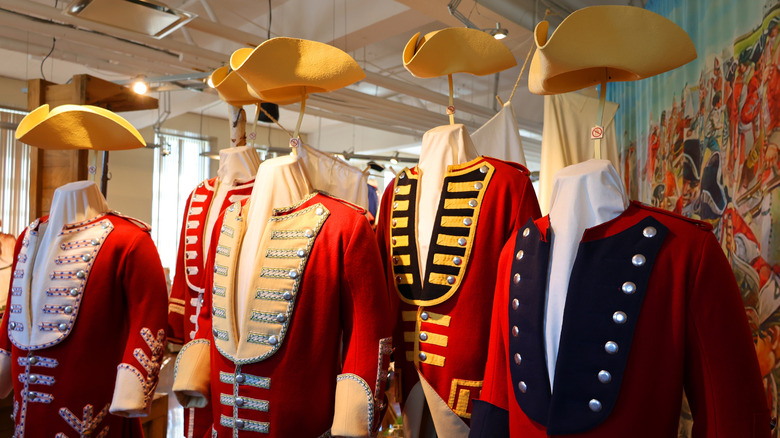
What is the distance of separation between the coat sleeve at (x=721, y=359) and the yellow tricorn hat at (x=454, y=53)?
1.14 m

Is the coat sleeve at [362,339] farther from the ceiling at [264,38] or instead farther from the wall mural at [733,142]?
the ceiling at [264,38]

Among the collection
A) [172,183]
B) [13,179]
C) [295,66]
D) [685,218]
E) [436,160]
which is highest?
[172,183]

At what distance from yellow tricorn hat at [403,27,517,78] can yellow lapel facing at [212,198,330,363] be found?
0.68 meters

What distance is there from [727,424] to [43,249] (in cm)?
250

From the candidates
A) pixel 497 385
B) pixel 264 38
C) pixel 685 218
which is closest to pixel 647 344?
pixel 685 218

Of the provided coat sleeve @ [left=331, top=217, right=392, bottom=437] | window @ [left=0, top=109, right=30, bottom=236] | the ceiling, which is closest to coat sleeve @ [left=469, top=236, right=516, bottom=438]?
coat sleeve @ [left=331, top=217, right=392, bottom=437]

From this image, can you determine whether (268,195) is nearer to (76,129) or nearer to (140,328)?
(140,328)

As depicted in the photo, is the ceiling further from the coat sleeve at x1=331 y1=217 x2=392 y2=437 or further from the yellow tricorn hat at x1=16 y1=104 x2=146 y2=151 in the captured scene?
the coat sleeve at x1=331 y1=217 x2=392 y2=437

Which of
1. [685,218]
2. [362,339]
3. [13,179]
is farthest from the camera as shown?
[13,179]

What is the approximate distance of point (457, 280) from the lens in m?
1.97

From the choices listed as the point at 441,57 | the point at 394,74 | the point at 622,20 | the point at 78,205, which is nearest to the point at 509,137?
the point at 441,57

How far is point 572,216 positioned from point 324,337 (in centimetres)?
82

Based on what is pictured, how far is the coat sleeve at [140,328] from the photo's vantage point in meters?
2.23

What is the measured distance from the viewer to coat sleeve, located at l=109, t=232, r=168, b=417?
2227 mm
